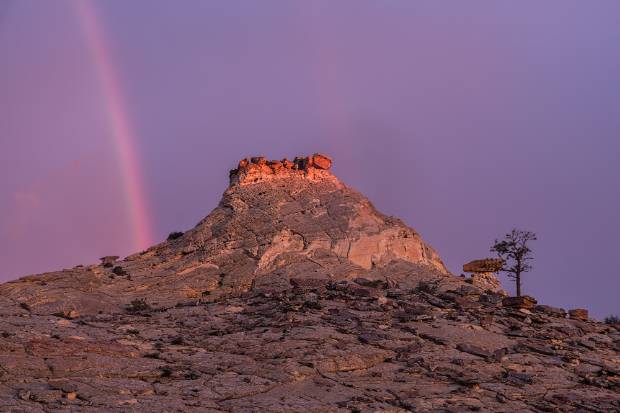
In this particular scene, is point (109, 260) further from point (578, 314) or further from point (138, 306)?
point (578, 314)

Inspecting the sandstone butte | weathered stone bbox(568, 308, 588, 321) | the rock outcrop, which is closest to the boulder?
the sandstone butte

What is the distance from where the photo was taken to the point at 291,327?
67.7 ft

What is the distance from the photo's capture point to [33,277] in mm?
28797

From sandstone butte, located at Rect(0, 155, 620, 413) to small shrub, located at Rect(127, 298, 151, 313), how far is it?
0.11 m

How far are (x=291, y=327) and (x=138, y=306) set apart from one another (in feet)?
25.0

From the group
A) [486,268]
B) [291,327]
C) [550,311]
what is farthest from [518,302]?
[291,327]

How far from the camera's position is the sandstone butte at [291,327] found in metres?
15.3

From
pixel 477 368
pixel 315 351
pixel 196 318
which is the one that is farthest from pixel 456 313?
pixel 196 318

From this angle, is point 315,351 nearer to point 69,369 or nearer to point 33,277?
point 69,369

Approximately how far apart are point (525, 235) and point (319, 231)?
2202cm

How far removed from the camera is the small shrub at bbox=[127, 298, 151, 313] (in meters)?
24.7

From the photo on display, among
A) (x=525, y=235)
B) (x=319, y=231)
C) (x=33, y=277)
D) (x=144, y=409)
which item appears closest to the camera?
(x=144, y=409)

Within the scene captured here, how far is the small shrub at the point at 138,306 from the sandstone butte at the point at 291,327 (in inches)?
4.5

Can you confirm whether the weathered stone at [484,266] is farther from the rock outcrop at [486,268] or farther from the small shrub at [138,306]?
the small shrub at [138,306]
